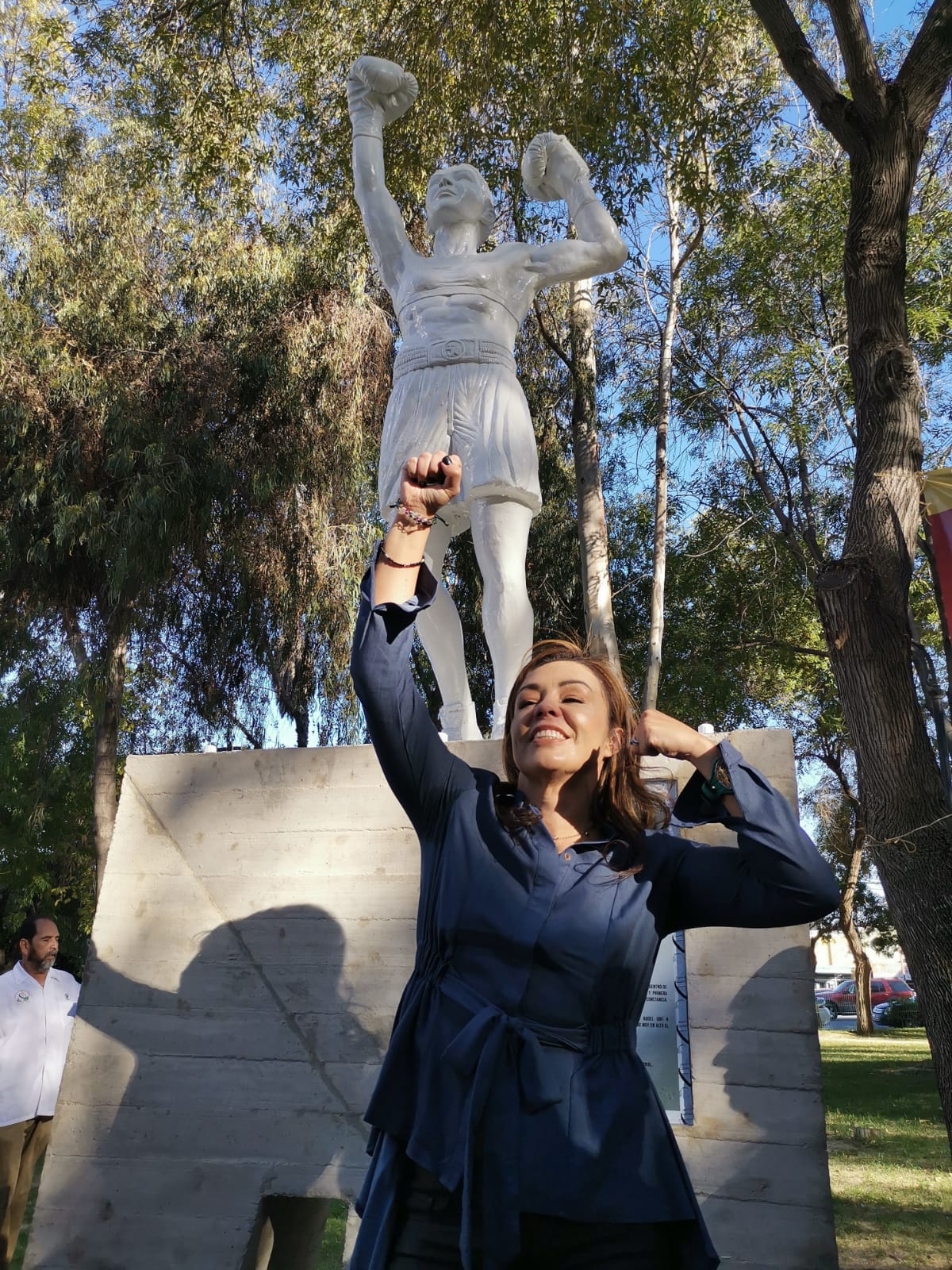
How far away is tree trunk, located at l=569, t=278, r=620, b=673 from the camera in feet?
34.5

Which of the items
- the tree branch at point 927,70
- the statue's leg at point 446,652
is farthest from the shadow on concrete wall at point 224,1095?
the tree branch at point 927,70

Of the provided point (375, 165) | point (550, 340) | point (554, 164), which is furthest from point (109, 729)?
point (554, 164)

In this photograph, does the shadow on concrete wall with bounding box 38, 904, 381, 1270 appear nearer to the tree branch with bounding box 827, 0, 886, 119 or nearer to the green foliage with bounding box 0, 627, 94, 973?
the tree branch with bounding box 827, 0, 886, 119

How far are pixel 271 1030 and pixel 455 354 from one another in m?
2.58

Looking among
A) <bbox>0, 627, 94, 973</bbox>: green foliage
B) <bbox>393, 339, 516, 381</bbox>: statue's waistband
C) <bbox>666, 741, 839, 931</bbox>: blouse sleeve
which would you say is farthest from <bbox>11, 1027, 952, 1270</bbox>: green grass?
<bbox>0, 627, 94, 973</bbox>: green foliage

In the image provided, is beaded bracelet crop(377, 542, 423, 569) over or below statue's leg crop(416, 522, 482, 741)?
below

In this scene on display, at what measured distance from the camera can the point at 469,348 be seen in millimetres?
4359

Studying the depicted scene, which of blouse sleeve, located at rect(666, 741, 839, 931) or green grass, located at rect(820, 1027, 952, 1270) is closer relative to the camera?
blouse sleeve, located at rect(666, 741, 839, 931)

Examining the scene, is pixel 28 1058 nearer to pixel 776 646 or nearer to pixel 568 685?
pixel 568 685

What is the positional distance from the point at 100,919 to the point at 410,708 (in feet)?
8.73

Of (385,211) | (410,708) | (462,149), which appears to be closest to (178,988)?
(410,708)

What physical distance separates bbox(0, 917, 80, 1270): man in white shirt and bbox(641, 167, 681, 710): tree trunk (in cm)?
651

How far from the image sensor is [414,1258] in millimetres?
1392

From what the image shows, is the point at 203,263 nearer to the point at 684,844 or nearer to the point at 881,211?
the point at 881,211
